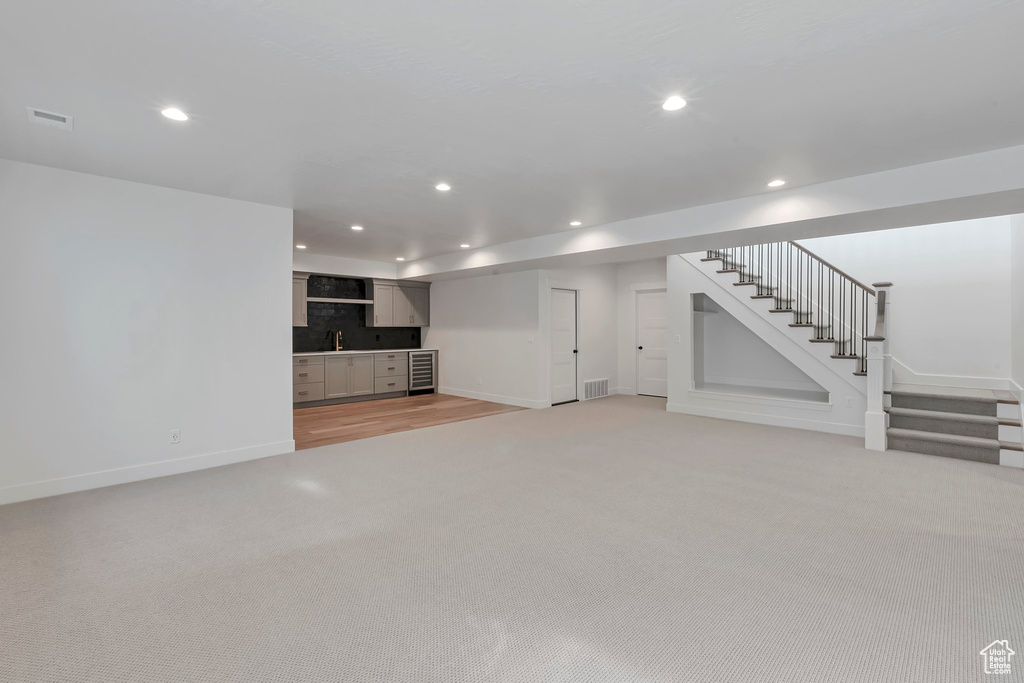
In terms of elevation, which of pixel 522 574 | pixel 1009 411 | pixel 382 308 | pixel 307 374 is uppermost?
pixel 382 308

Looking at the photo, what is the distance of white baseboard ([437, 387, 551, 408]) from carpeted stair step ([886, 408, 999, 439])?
4.51 meters

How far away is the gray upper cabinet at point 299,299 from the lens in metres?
7.99

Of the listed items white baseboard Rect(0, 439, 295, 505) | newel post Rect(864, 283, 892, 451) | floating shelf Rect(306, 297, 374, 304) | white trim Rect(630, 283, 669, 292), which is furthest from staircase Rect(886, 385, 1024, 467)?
floating shelf Rect(306, 297, 374, 304)

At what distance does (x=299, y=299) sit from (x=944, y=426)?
8833 mm

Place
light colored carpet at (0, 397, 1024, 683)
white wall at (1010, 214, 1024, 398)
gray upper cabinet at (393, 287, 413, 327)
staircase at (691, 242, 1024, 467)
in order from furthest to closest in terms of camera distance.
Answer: gray upper cabinet at (393, 287, 413, 327) → white wall at (1010, 214, 1024, 398) → staircase at (691, 242, 1024, 467) → light colored carpet at (0, 397, 1024, 683)

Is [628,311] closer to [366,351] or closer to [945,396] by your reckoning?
[945,396]

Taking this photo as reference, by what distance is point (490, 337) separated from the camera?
28.0 ft

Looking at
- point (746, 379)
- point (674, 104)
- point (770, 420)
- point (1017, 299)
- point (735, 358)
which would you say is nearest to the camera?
point (674, 104)

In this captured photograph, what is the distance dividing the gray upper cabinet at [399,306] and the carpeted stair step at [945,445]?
25.1 ft

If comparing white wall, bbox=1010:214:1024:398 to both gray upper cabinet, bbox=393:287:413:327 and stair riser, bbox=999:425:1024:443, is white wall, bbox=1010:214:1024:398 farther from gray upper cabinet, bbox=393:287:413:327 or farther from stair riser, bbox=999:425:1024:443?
gray upper cabinet, bbox=393:287:413:327

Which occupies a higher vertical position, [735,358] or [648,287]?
[648,287]

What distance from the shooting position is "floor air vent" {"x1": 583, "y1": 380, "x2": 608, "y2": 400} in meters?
8.48

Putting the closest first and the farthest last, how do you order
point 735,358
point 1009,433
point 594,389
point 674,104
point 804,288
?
1. point 674,104
2. point 1009,433
3. point 804,288
4. point 735,358
5. point 594,389

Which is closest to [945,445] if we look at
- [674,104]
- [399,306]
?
[674,104]
